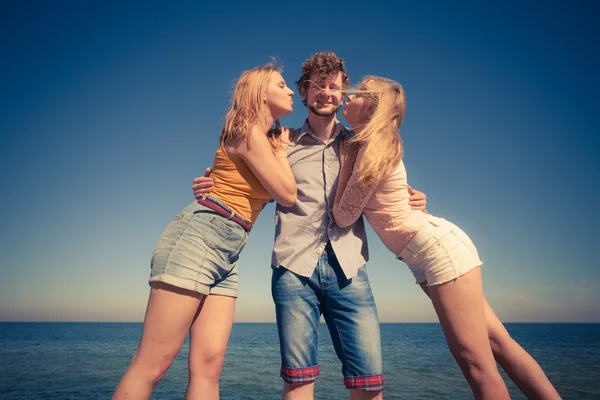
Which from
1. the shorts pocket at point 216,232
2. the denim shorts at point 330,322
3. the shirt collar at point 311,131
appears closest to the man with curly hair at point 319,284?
the denim shorts at point 330,322

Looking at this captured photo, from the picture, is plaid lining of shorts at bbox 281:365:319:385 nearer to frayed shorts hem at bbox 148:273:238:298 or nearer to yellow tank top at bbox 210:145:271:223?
frayed shorts hem at bbox 148:273:238:298

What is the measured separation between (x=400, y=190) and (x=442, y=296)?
76cm

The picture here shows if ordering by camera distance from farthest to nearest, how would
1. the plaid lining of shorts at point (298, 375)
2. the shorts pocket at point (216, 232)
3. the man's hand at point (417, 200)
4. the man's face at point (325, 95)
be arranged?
the man's face at point (325, 95), the man's hand at point (417, 200), the plaid lining of shorts at point (298, 375), the shorts pocket at point (216, 232)

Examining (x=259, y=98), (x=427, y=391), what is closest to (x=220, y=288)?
(x=259, y=98)

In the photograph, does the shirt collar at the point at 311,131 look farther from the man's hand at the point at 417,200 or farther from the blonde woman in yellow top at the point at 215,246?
the man's hand at the point at 417,200

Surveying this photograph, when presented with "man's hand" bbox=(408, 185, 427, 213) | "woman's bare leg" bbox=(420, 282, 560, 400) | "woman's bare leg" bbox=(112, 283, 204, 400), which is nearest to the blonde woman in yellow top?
"woman's bare leg" bbox=(112, 283, 204, 400)

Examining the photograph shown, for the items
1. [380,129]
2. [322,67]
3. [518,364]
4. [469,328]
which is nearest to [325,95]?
[322,67]

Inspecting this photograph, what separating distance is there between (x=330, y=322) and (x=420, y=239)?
91 cm

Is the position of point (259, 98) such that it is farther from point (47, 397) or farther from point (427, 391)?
point (47, 397)

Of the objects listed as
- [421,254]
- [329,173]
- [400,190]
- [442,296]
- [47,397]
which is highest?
[329,173]

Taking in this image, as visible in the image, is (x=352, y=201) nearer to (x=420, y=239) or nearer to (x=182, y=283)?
(x=420, y=239)

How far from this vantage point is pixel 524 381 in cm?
298

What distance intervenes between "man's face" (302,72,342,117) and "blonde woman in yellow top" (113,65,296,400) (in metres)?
→ 0.30

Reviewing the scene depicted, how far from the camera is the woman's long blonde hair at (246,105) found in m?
2.66
